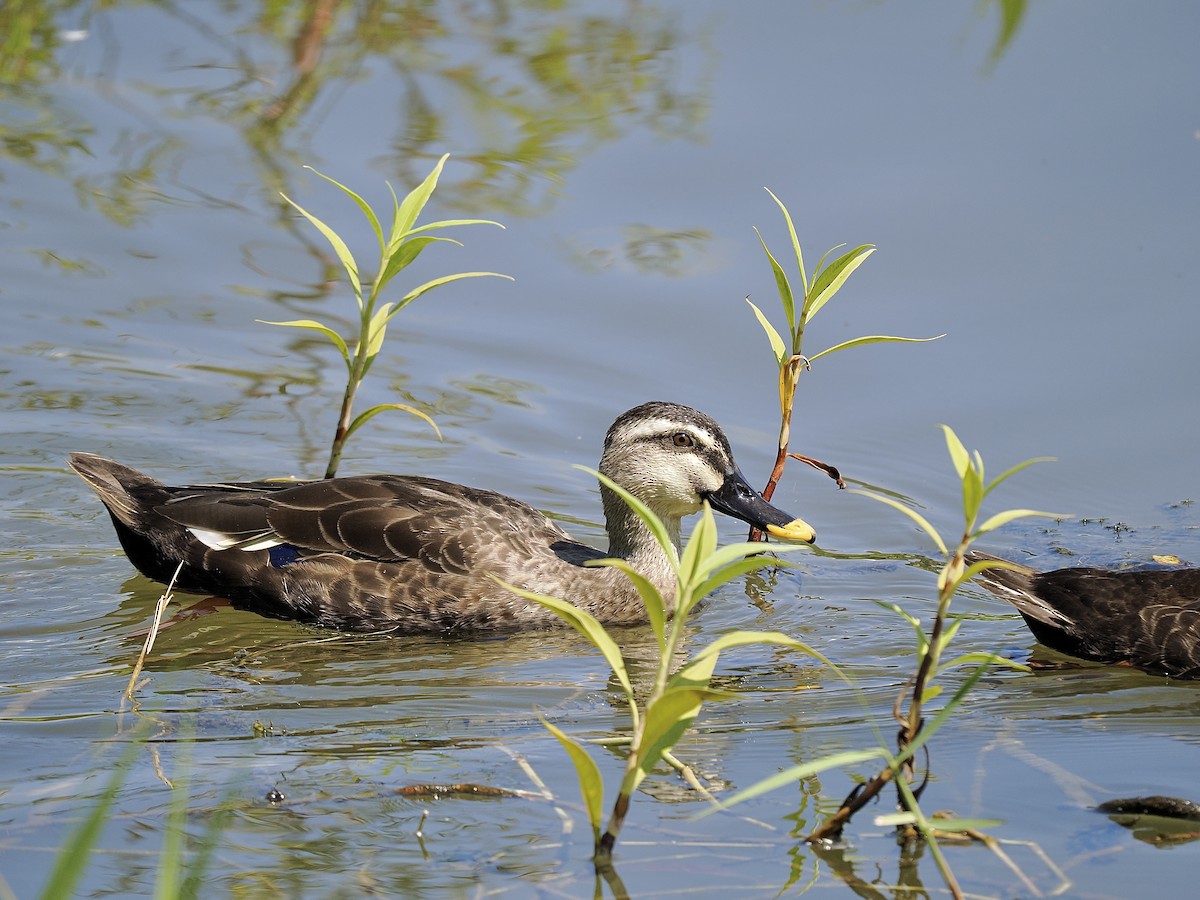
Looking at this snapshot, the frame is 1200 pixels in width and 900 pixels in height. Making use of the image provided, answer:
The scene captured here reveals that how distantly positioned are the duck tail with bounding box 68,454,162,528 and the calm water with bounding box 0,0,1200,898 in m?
0.36

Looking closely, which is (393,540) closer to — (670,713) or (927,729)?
(670,713)

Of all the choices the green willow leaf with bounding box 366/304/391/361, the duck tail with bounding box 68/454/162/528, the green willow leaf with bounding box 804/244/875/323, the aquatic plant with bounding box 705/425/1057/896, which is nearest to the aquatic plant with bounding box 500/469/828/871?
the aquatic plant with bounding box 705/425/1057/896

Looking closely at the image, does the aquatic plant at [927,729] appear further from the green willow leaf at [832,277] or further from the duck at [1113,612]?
the green willow leaf at [832,277]

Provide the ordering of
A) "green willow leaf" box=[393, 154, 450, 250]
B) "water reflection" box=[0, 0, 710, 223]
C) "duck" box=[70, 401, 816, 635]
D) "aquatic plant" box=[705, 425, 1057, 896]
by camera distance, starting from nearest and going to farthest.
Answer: "aquatic plant" box=[705, 425, 1057, 896], "green willow leaf" box=[393, 154, 450, 250], "duck" box=[70, 401, 816, 635], "water reflection" box=[0, 0, 710, 223]

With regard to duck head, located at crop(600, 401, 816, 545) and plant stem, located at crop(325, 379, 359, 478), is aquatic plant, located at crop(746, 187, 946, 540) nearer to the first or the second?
duck head, located at crop(600, 401, 816, 545)

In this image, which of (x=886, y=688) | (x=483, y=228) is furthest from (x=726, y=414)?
(x=886, y=688)

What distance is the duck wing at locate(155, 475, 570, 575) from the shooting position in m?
7.48

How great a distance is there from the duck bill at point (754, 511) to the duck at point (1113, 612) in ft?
3.10

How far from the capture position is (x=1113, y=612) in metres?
6.72

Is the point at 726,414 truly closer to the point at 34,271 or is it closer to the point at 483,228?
the point at 483,228

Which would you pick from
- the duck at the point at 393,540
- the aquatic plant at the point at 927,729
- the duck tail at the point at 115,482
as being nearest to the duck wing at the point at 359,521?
the duck at the point at 393,540

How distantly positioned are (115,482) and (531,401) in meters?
2.55

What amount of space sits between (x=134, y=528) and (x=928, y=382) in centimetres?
443

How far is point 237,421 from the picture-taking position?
8977 mm
